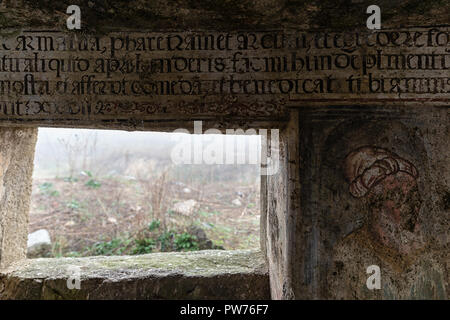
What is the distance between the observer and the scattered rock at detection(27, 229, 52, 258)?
12.5ft

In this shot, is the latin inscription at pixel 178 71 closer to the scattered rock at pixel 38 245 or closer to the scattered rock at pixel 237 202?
the scattered rock at pixel 38 245

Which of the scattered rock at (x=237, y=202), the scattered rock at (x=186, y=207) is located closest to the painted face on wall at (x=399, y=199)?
the scattered rock at (x=186, y=207)

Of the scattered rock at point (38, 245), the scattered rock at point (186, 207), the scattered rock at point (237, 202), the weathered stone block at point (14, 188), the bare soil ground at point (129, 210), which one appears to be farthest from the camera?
the scattered rock at point (237, 202)

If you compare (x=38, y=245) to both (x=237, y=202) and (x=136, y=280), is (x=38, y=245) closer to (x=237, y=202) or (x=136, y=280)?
(x=136, y=280)

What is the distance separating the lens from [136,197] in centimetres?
497

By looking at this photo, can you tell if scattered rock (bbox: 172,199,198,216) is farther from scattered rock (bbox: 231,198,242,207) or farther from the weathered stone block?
the weathered stone block

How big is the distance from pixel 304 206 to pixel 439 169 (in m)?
0.76

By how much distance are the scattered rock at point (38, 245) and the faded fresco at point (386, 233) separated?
11.7 feet

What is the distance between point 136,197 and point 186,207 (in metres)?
0.96

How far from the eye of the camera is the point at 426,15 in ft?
5.42

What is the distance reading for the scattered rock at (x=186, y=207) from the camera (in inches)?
173

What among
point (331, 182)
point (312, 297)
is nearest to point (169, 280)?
point (312, 297)

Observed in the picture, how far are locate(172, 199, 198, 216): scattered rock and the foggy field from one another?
0.01 meters

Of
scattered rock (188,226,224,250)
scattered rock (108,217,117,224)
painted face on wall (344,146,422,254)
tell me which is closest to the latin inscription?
painted face on wall (344,146,422,254)
